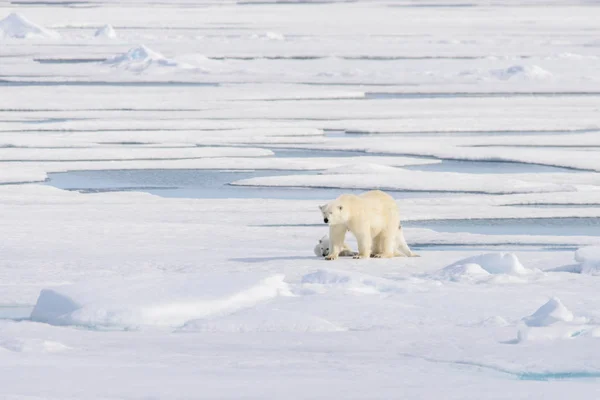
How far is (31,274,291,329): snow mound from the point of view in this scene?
13.3 feet

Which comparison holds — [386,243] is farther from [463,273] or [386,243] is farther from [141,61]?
[141,61]

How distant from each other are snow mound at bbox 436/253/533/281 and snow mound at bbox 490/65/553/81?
12613 mm

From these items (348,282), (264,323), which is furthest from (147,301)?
(348,282)

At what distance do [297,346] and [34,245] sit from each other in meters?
2.33

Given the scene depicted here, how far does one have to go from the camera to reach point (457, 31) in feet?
95.1

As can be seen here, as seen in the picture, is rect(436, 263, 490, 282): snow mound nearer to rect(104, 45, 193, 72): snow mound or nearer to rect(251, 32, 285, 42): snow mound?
rect(104, 45, 193, 72): snow mound

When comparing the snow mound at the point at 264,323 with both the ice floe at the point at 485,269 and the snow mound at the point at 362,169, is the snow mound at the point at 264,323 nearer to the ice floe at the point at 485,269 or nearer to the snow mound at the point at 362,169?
the ice floe at the point at 485,269

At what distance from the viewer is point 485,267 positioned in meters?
4.94

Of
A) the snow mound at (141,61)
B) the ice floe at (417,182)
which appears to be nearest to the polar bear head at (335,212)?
the ice floe at (417,182)

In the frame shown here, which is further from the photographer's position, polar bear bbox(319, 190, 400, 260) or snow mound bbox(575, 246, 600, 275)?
polar bear bbox(319, 190, 400, 260)

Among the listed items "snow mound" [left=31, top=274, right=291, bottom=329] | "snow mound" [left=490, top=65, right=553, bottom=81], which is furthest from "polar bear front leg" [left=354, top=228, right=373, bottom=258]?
"snow mound" [left=490, top=65, right=553, bottom=81]

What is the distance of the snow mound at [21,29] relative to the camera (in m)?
27.0

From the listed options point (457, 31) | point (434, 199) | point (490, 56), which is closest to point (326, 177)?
point (434, 199)

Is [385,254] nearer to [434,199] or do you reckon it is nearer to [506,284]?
[506,284]
